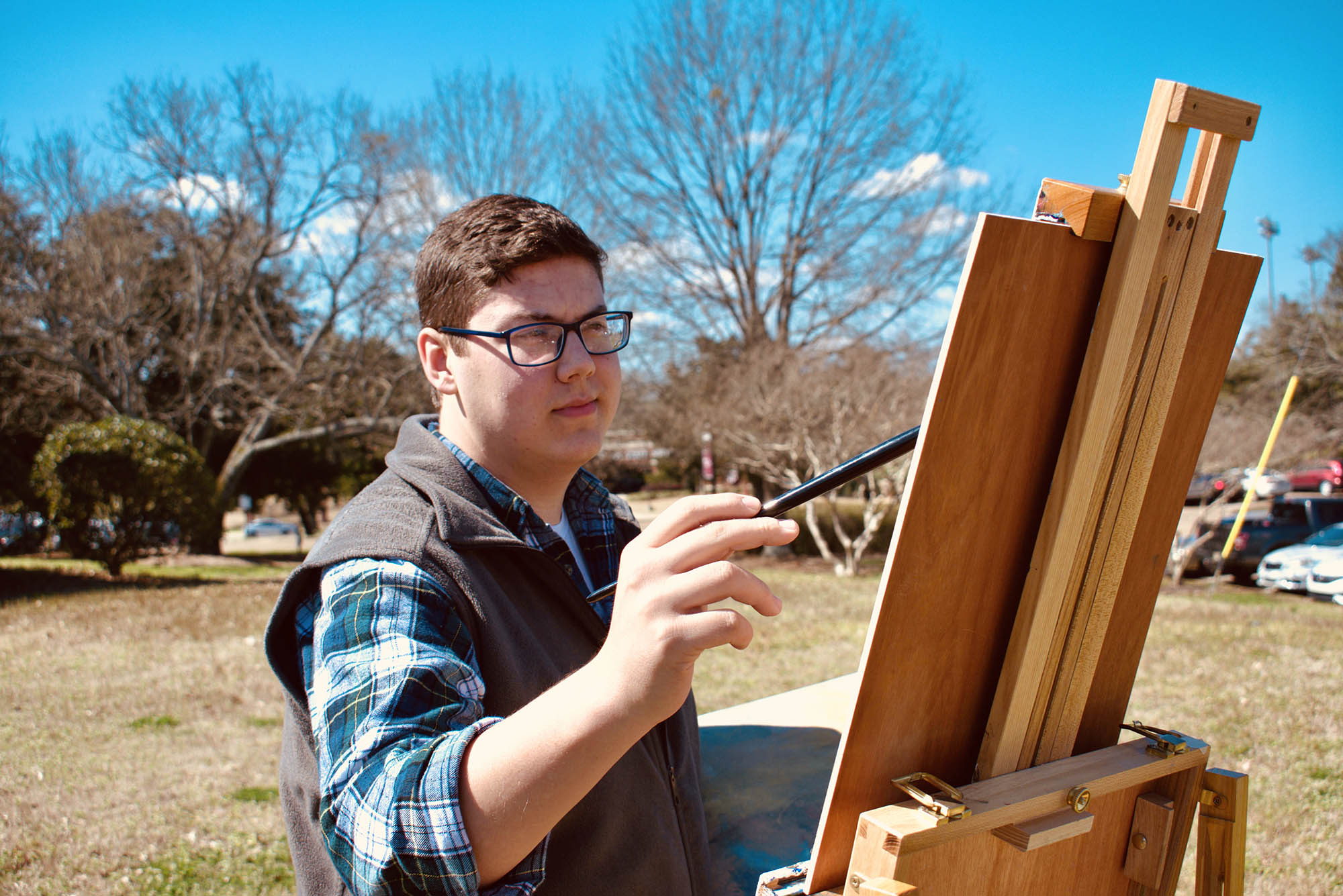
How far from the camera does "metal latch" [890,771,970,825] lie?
110 cm

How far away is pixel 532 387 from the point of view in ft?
4.91

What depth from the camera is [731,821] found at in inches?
73.5

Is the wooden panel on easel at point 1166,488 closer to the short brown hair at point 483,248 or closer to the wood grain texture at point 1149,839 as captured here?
the wood grain texture at point 1149,839

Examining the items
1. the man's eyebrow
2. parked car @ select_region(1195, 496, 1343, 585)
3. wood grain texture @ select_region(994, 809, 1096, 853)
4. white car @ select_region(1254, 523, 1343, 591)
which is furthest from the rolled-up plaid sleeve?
parked car @ select_region(1195, 496, 1343, 585)

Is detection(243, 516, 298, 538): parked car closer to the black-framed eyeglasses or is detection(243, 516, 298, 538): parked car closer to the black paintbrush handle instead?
the black-framed eyeglasses

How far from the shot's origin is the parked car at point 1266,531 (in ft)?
42.2

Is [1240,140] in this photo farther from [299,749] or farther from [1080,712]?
[299,749]

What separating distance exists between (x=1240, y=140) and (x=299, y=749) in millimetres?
1676

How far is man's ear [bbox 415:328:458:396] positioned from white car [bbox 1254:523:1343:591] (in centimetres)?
1276

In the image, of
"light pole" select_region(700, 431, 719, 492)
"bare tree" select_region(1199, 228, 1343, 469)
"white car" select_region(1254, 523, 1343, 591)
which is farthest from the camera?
"bare tree" select_region(1199, 228, 1343, 469)

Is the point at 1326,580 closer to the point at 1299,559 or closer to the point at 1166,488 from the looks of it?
the point at 1299,559

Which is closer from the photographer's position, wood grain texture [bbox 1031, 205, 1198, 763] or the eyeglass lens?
wood grain texture [bbox 1031, 205, 1198, 763]

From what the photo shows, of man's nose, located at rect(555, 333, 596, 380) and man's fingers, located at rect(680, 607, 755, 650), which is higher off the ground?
man's nose, located at rect(555, 333, 596, 380)

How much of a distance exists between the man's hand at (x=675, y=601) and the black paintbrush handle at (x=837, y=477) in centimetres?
16
